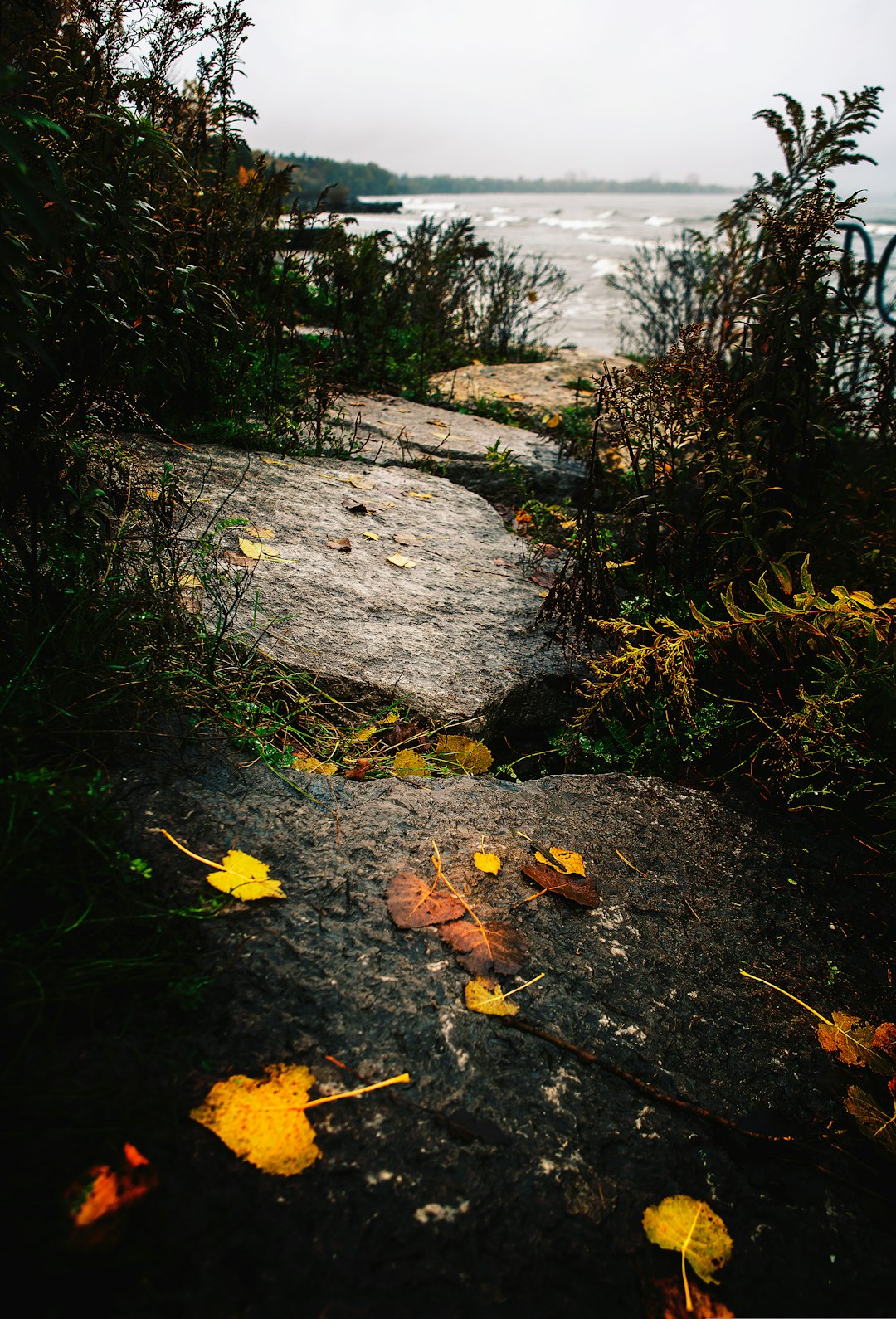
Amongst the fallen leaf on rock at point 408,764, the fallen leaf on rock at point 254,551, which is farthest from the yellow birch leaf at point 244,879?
the fallen leaf on rock at point 254,551

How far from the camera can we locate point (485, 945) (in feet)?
3.88

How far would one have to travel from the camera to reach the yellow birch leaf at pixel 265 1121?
2.66 feet

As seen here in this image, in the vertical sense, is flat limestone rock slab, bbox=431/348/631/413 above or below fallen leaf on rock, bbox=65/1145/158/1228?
above

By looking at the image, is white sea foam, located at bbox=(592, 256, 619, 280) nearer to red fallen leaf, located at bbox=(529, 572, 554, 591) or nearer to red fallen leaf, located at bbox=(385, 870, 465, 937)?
red fallen leaf, located at bbox=(529, 572, 554, 591)

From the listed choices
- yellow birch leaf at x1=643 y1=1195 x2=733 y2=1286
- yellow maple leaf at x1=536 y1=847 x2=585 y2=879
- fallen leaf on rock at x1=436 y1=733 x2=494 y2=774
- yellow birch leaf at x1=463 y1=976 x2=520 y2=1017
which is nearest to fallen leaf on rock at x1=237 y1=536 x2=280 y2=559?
fallen leaf on rock at x1=436 y1=733 x2=494 y2=774

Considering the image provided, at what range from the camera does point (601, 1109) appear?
99cm

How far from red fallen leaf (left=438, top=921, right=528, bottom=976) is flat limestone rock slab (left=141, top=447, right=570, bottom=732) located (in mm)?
A: 715

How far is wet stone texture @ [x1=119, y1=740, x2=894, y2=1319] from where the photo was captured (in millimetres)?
774

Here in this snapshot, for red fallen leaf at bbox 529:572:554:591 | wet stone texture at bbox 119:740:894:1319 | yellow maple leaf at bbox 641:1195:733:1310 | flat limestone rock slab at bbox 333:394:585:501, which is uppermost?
flat limestone rock slab at bbox 333:394:585:501

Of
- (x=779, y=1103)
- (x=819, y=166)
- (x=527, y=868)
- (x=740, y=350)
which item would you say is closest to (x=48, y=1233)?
(x=527, y=868)

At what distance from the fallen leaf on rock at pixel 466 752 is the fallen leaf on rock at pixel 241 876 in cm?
68

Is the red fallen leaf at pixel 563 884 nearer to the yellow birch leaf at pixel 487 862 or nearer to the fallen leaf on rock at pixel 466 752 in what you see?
the yellow birch leaf at pixel 487 862

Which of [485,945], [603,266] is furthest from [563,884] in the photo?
[603,266]

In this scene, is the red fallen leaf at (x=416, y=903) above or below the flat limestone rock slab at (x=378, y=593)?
below
